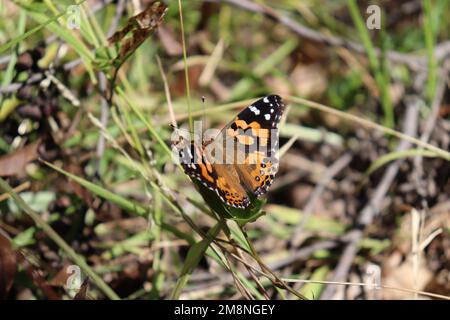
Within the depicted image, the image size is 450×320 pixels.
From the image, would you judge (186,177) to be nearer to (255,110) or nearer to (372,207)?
(255,110)

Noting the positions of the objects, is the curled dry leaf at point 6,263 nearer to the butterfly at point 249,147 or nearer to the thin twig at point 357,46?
the butterfly at point 249,147

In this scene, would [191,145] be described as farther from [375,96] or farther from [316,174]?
[375,96]

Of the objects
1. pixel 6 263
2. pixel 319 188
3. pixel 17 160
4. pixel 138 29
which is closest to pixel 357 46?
pixel 319 188

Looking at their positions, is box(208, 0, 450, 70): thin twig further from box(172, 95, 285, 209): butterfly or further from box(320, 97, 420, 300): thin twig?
box(172, 95, 285, 209): butterfly

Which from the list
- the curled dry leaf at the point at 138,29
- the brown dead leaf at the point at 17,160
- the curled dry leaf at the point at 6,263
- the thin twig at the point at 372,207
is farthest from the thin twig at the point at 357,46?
the curled dry leaf at the point at 6,263

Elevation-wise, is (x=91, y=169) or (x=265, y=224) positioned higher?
(x=91, y=169)

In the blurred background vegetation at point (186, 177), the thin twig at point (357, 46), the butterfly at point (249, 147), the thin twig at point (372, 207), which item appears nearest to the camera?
the butterfly at point (249, 147)

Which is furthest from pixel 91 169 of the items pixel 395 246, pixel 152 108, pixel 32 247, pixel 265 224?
pixel 395 246

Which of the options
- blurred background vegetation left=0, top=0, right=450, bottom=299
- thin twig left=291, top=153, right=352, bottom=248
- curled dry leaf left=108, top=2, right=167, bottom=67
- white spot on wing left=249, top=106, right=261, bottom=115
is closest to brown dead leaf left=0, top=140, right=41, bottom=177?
blurred background vegetation left=0, top=0, right=450, bottom=299
